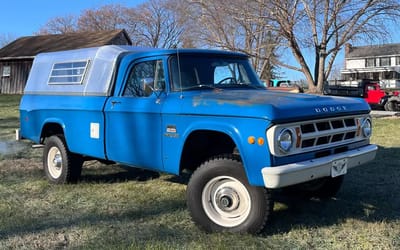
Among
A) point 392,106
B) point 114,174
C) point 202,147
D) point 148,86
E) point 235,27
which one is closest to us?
point 202,147

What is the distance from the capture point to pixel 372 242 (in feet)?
14.1

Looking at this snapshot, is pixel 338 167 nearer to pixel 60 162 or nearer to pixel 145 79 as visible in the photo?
pixel 145 79

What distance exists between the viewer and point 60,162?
681cm

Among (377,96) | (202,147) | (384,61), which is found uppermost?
(384,61)

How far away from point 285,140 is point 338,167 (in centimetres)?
79

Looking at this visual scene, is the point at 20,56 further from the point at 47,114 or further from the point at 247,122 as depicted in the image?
the point at 247,122

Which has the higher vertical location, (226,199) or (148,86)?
(148,86)

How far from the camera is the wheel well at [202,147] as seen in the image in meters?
4.86

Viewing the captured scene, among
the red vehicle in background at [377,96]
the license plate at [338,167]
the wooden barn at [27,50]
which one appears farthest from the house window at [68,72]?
the wooden barn at [27,50]

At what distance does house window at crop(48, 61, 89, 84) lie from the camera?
6602 mm

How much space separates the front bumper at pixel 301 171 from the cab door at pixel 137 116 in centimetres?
157

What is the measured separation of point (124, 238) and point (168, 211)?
38.0 inches

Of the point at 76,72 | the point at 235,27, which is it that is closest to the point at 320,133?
the point at 76,72

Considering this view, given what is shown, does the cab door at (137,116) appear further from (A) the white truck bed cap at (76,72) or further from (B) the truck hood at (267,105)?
(B) the truck hood at (267,105)
